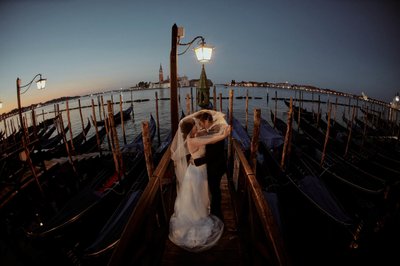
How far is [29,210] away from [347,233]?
24.5 ft

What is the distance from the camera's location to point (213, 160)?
2641 mm

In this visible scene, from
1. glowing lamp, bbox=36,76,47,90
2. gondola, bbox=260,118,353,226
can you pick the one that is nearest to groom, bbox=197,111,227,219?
gondola, bbox=260,118,353,226

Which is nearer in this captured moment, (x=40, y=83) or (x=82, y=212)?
(x=82, y=212)

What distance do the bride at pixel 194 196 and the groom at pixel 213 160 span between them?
66mm

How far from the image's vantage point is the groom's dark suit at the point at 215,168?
2586mm

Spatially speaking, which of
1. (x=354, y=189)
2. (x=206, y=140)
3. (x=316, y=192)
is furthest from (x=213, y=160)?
(x=354, y=189)

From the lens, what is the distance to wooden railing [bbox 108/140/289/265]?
158 centimetres

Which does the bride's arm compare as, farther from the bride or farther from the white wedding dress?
the white wedding dress

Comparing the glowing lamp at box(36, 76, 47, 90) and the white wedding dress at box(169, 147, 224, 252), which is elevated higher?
the glowing lamp at box(36, 76, 47, 90)

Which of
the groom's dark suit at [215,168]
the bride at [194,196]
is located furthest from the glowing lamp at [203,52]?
the groom's dark suit at [215,168]

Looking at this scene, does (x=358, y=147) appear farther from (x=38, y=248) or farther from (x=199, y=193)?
(x=38, y=248)

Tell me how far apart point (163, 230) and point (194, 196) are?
0.67 meters

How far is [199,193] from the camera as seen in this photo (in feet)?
8.84

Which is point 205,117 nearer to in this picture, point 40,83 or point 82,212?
point 82,212
